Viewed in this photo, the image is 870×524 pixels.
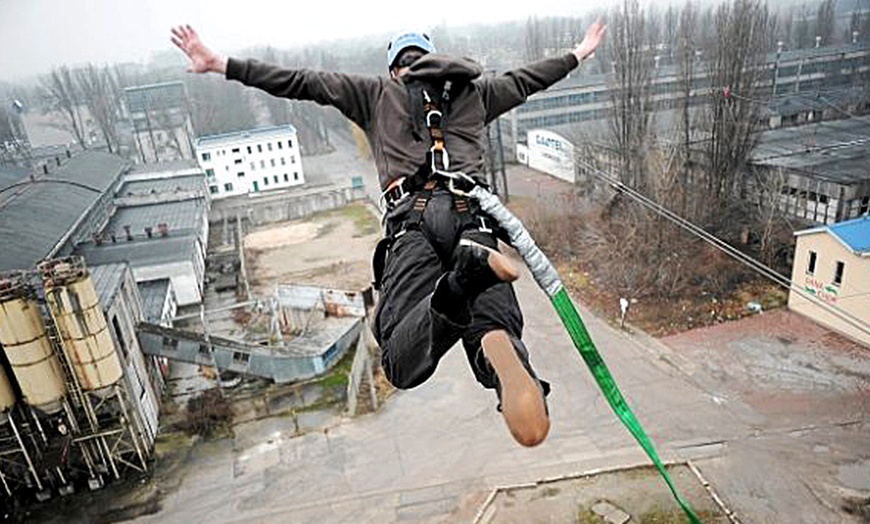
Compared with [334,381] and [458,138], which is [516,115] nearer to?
[334,381]

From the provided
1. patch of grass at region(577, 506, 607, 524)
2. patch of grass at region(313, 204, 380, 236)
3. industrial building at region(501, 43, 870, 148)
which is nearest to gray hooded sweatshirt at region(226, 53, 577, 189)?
patch of grass at region(577, 506, 607, 524)

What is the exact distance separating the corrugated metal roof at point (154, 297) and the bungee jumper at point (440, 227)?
13.1 metres

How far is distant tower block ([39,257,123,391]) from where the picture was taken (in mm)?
9141

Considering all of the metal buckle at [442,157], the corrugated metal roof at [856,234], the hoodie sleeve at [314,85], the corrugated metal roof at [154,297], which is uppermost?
the hoodie sleeve at [314,85]

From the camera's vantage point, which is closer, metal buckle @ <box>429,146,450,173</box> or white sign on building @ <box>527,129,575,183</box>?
metal buckle @ <box>429,146,450,173</box>

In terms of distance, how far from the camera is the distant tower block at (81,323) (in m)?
Result: 9.14

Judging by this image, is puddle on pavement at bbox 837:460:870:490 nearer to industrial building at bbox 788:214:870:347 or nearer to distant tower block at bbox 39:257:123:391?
industrial building at bbox 788:214:870:347

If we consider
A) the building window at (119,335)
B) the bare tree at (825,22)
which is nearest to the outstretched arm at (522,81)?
the building window at (119,335)

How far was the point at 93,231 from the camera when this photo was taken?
20.8 m

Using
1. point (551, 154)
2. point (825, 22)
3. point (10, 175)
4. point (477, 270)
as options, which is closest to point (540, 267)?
point (477, 270)

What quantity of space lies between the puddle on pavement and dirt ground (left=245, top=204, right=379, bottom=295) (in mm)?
12578

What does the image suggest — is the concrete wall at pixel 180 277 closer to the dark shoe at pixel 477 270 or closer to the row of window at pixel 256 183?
the row of window at pixel 256 183

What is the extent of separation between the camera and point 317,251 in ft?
72.3

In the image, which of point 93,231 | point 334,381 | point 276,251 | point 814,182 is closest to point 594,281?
point 814,182
